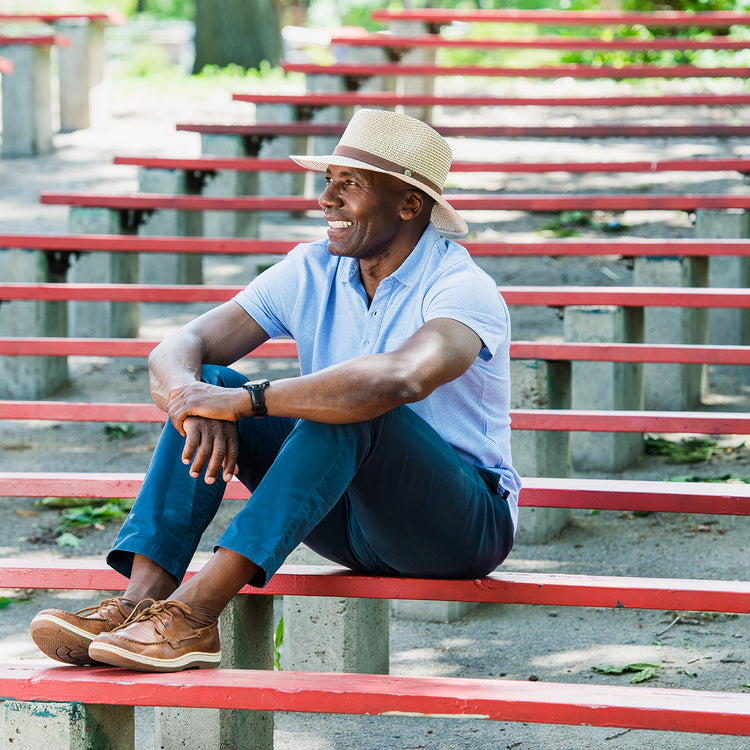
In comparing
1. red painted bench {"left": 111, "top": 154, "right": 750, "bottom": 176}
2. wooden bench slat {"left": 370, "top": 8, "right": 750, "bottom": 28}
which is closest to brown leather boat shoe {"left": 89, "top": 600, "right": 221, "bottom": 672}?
red painted bench {"left": 111, "top": 154, "right": 750, "bottom": 176}

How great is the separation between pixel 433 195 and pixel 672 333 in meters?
2.53

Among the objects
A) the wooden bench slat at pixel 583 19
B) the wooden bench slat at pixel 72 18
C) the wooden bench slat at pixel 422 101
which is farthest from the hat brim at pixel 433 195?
the wooden bench slat at pixel 72 18

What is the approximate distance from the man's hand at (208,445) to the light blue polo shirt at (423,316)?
399 mm

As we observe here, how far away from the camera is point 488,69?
917cm

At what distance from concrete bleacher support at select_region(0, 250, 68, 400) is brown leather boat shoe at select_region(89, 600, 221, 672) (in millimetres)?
3137

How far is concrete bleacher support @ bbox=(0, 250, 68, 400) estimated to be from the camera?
17.8ft

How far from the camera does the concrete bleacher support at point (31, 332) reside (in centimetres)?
543

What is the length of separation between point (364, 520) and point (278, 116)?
20.0ft

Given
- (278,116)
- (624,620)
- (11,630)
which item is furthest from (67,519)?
(278,116)

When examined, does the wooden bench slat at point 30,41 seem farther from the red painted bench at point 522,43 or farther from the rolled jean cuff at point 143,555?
the rolled jean cuff at point 143,555

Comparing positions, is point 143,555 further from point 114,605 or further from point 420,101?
point 420,101

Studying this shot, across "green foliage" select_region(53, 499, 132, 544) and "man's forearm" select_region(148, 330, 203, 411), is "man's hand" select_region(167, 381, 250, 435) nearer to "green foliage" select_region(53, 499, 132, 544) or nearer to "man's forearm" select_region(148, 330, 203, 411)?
"man's forearm" select_region(148, 330, 203, 411)

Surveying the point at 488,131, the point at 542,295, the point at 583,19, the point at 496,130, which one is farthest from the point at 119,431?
the point at 583,19

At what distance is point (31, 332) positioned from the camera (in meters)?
5.48
